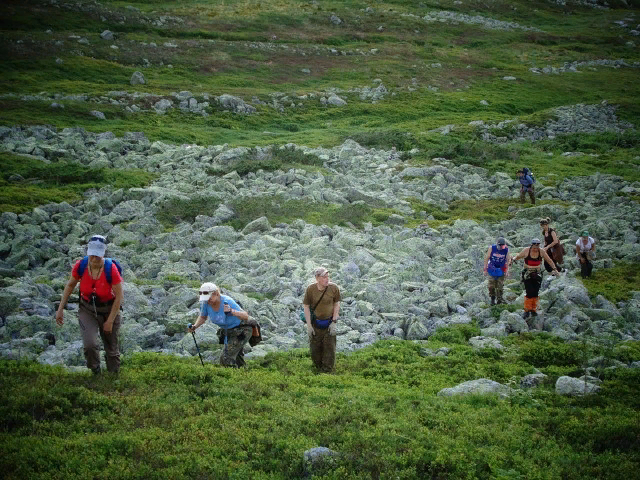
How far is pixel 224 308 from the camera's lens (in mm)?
14125

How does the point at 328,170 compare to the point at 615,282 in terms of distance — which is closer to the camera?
the point at 615,282

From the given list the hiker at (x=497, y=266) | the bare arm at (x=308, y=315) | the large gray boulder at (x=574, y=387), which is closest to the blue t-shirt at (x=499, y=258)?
the hiker at (x=497, y=266)

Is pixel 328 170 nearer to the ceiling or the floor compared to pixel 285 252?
nearer to the ceiling

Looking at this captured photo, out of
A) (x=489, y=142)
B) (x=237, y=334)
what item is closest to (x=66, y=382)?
(x=237, y=334)

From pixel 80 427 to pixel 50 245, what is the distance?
48.6ft

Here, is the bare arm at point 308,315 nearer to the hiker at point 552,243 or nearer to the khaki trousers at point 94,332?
the khaki trousers at point 94,332

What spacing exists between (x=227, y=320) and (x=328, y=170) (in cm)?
2400

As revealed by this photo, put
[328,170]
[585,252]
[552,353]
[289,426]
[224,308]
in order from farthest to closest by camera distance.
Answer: [328,170], [585,252], [552,353], [224,308], [289,426]

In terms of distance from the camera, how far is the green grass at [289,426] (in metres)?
10.1

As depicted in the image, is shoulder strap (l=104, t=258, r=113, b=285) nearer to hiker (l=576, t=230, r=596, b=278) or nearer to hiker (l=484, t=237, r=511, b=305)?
hiker (l=484, t=237, r=511, b=305)

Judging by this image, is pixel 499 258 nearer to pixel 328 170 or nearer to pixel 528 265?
pixel 528 265

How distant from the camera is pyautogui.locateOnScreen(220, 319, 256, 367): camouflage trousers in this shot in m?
14.5

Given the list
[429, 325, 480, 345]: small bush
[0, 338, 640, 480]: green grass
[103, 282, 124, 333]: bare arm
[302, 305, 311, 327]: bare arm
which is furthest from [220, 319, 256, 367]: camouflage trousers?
[429, 325, 480, 345]: small bush

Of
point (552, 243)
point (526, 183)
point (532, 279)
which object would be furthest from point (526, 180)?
point (532, 279)
